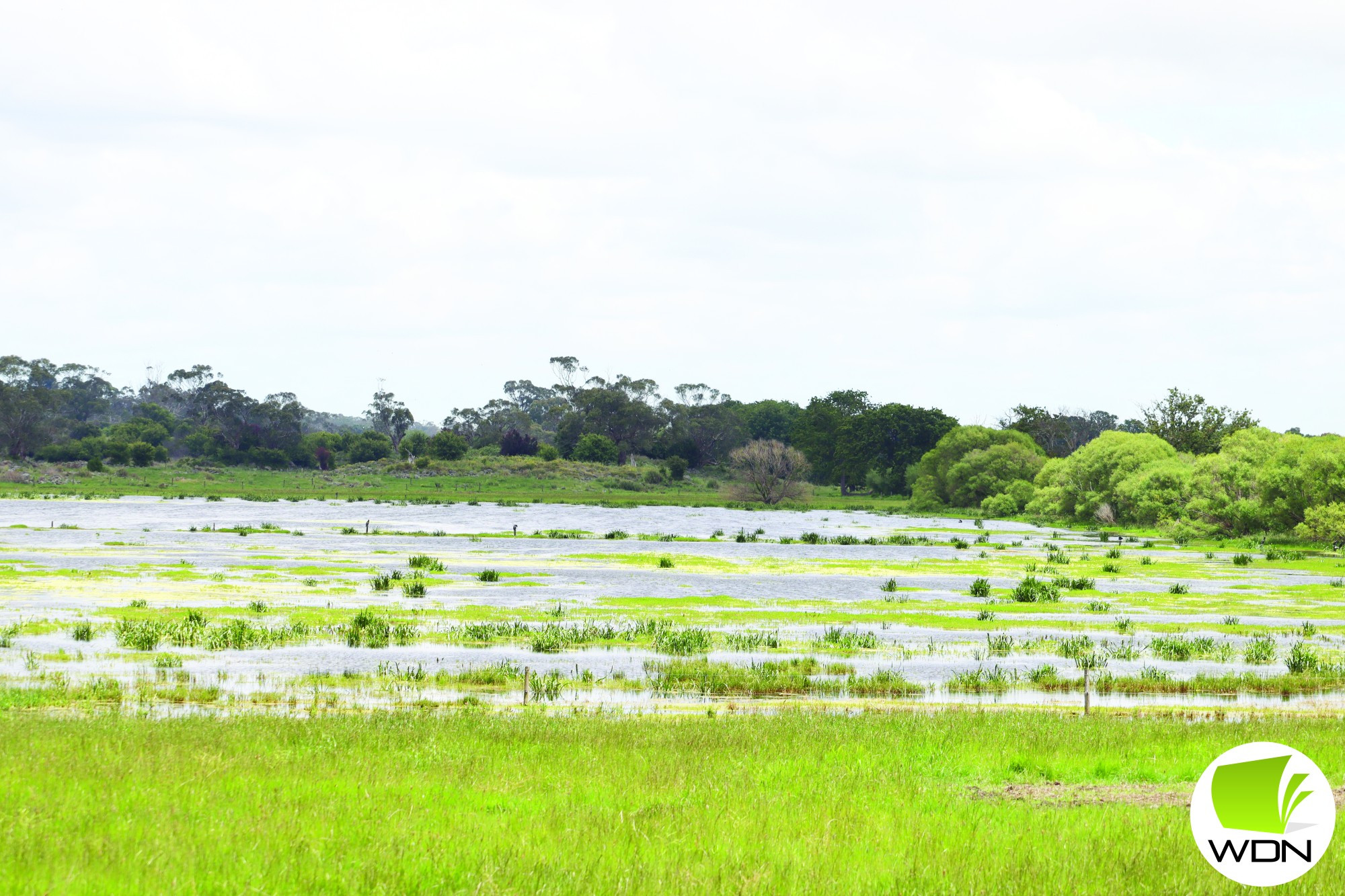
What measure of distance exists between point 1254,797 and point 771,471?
161 m

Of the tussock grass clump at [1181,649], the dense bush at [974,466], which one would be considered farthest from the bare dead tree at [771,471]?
the tussock grass clump at [1181,649]

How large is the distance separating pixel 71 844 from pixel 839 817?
725 centimetres

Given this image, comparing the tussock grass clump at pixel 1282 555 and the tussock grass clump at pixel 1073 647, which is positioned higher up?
the tussock grass clump at pixel 1282 555

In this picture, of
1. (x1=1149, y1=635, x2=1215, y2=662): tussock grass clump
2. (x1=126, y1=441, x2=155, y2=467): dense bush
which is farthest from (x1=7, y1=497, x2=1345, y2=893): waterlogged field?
(x1=126, y1=441, x2=155, y2=467): dense bush

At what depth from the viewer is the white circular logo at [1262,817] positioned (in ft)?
29.2

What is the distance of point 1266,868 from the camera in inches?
350

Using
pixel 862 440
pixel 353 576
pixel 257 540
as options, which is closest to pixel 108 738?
pixel 353 576

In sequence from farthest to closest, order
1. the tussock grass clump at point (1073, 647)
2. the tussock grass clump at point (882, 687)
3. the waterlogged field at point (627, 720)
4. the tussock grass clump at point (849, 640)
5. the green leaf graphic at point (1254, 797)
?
the tussock grass clump at point (849, 640)
the tussock grass clump at point (1073, 647)
the tussock grass clump at point (882, 687)
the waterlogged field at point (627, 720)
the green leaf graphic at point (1254, 797)

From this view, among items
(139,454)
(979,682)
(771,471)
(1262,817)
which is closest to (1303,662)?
(979,682)

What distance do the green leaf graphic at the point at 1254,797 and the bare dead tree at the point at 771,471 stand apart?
160205 mm

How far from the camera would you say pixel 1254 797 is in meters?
9.36

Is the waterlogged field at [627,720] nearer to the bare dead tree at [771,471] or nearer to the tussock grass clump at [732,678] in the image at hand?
the tussock grass clump at [732,678]

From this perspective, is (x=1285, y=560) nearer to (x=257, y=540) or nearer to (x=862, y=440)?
(x=257, y=540)

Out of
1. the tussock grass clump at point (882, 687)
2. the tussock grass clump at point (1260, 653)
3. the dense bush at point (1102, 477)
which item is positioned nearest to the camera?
the tussock grass clump at point (882, 687)
